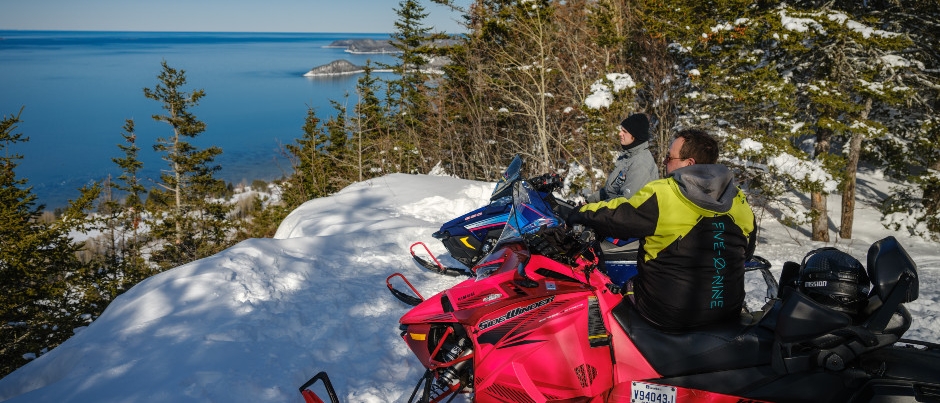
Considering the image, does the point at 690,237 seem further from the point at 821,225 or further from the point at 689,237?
the point at 821,225

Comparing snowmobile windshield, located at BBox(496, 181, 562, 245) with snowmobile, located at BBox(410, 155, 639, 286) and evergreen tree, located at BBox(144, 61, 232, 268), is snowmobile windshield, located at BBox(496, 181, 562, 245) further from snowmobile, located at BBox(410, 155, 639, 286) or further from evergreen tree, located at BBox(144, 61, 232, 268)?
evergreen tree, located at BBox(144, 61, 232, 268)

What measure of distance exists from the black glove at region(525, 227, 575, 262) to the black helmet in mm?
1051

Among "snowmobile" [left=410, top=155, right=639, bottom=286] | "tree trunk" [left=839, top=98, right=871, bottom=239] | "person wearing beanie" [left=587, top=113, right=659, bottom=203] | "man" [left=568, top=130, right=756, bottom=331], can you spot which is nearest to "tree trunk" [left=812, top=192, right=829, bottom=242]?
"tree trunk" [left=839, top=98, right=871, bottom=239]

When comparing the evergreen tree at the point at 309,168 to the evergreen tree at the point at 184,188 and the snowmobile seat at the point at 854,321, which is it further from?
the snowmobile seat at the point at 854,321

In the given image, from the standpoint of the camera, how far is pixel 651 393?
8.03 feet

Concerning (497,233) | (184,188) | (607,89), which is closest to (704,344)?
(497,233)

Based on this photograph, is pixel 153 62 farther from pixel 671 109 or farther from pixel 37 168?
pixel 671 109

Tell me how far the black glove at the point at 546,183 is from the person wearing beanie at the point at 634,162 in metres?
0.46

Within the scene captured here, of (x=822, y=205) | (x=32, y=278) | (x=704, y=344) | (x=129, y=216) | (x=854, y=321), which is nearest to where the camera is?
(x=854, y=321)

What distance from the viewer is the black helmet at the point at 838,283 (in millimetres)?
2051

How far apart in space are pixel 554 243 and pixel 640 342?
0.63 meters

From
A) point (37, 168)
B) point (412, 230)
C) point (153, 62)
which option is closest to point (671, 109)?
point (412, 230)

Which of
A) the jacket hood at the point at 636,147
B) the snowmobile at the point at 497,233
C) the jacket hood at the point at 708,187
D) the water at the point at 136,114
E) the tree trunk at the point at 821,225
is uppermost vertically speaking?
the jacket hood at the point at 708,187

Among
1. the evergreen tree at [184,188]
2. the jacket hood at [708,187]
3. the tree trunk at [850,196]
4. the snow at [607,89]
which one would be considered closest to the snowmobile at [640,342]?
the jacket hood at [708,187]
